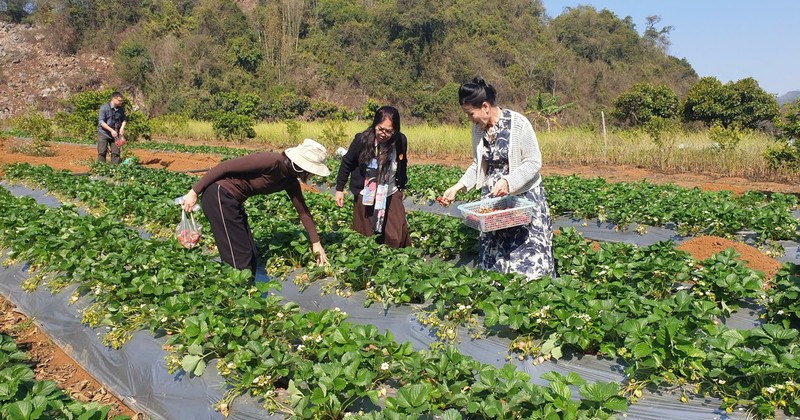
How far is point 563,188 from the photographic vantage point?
27.0ft

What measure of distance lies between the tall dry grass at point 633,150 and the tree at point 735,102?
14.6ft

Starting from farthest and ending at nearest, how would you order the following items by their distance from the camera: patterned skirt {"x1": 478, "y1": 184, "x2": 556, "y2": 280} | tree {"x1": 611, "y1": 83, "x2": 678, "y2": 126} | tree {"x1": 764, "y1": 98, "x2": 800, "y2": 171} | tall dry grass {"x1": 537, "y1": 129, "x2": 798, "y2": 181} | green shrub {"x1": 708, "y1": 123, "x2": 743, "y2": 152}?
1. tree {"x1": 611, "y1": 83, "x2": 678, "y2": 126}
2. green shrub {"x1": 708, "y1": 123, "x2": 743, "y2": 152}
3. tall dry grass {"x1": 537, "y1": 129, "x2": 798, "y2": 181}
4. tree {"x1": 764, "y1": 98, "x2": 800, "y2": 171}
5. patterned skirt {"x1": 478, "y1": 184, "x2": 556, "y2": 280}

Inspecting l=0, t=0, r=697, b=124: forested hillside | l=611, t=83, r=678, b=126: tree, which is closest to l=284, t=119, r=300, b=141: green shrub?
l=0, t=0, r=697, b=124: forested hillside

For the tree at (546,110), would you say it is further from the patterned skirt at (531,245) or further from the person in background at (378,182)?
the patterned skirt at (531,245)

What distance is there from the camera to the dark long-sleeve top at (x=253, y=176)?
13.1 ft

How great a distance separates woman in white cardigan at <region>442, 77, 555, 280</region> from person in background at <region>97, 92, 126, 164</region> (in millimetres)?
8723

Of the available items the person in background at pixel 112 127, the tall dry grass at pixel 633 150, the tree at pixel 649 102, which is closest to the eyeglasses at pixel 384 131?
the person in background at pixel 112 127

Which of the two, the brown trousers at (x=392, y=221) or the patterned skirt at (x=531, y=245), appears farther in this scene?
the brown trousers at (x=392, y=221)

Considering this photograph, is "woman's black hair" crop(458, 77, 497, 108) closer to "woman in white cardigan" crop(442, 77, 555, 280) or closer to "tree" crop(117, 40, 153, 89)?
"woman in white cardigan" crop(442, 77, 555, 280)

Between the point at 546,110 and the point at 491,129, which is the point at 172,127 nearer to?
the point at 546,110

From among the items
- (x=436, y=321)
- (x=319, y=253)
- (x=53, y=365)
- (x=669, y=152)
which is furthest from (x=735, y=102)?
(x=53, y=365)

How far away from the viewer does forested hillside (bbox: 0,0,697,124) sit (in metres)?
34.6

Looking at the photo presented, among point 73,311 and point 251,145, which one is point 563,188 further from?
point 251,145

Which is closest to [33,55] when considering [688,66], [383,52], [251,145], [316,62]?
[316,62]
